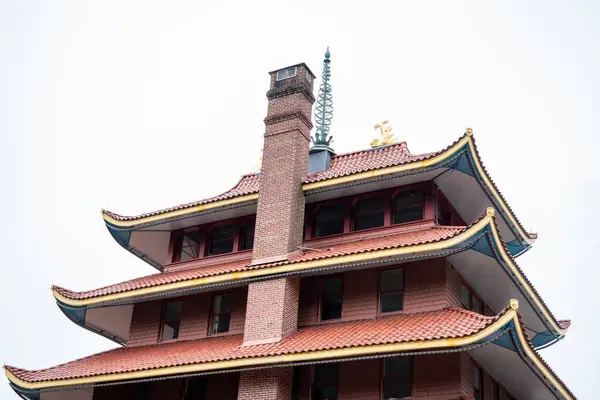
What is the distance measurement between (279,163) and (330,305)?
5.39m

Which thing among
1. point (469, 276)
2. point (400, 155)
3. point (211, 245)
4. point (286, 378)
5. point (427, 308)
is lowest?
point (286, 378)

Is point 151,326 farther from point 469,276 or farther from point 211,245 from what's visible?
point 469,276

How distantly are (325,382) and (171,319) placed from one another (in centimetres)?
737

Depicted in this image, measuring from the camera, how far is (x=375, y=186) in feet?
90.4

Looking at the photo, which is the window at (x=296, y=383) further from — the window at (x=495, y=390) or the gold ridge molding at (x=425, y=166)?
the window at (x=495, y=390)

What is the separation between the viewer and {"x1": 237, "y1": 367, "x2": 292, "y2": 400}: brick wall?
2434cm

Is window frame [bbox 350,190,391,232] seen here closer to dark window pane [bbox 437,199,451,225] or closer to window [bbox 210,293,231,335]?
dark window pane [bbox 437,199,451,225]

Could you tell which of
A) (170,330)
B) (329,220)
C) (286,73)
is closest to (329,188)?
(329,220)

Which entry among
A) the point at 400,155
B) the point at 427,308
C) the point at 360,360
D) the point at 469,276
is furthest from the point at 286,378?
the point at 400,155

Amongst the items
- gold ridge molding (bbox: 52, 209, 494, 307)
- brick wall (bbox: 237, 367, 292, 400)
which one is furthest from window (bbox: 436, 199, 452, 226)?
brick wall (bbox: 237, 367, 292, 400)

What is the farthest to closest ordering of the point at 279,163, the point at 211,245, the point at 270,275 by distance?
1. the point at 211,245
2. the point at 279,163
3. the point at 270,275

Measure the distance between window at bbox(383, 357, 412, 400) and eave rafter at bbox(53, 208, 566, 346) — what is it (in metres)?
2.97

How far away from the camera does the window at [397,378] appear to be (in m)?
23.7

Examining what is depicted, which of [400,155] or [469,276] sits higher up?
[400,155]
